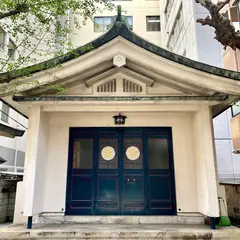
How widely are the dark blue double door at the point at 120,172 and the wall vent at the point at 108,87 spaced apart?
1141 mm

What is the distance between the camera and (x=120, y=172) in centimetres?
636

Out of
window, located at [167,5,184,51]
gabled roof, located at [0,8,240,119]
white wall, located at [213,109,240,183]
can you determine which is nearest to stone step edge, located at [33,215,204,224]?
gabled roof, located at [0,8,240,119]

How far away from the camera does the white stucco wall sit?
6.21 m

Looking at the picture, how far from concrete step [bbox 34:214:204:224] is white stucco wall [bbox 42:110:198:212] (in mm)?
213

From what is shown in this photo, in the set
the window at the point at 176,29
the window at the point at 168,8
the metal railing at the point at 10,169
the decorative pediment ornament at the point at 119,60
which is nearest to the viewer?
the decorative pediment ornament at the point at 119,60

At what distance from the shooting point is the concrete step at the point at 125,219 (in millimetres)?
5953

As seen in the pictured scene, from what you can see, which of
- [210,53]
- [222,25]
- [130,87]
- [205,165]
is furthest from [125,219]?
[210,53]

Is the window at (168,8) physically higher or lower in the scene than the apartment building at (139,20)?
lower

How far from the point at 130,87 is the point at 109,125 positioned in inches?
47.7

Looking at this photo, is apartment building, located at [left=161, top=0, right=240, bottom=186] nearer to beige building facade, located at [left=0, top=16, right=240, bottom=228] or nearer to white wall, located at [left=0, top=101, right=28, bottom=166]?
beige building facade, located at [left=0, top=16, right=240, bottom=228]

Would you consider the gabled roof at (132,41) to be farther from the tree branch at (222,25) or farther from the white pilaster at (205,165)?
the tree branch at (222,25)

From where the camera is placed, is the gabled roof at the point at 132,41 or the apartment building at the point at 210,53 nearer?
the gabled roof at the point at 132,41

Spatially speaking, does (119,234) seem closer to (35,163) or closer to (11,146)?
(35,163)

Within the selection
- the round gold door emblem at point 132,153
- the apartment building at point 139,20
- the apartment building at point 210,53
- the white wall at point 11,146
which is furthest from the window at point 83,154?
the apartment building at point 139,20
